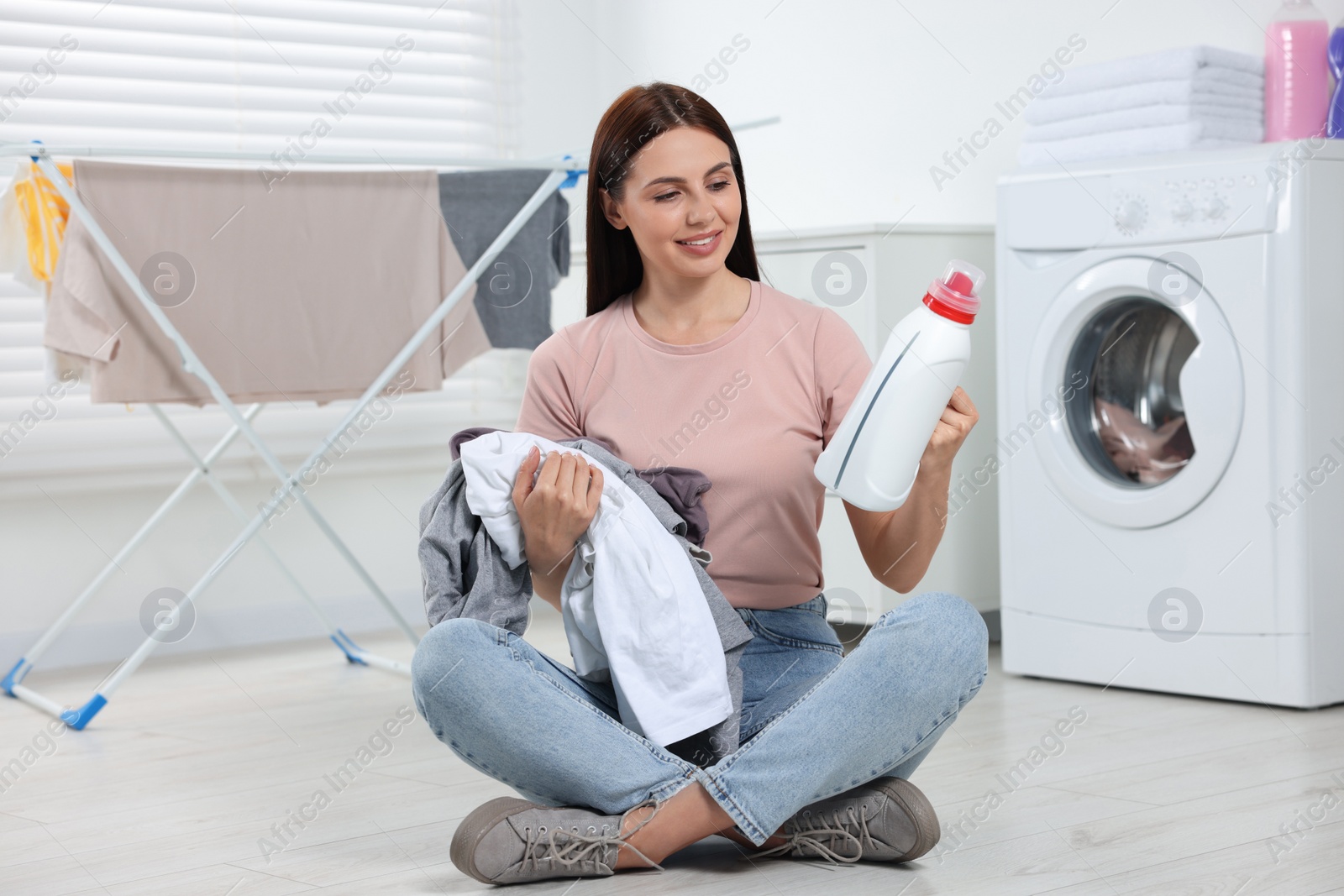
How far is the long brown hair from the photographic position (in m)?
1.50

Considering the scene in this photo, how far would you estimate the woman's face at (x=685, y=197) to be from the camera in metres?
1.49

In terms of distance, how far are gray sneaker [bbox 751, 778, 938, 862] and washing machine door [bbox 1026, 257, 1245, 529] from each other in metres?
1.04

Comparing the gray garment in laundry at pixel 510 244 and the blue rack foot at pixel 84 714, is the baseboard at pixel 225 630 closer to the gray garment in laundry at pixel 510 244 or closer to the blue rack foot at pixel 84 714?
the blue rack foot at pixel 84 714

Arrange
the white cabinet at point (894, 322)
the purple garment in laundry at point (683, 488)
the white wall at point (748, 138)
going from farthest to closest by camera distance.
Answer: the white wall at point (748, 138)
the white cabinet at point (894, 322)
the purple garment in laundry at point (683, 488)

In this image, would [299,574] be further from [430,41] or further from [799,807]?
[799,807]

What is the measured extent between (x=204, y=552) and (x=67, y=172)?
1.02 m

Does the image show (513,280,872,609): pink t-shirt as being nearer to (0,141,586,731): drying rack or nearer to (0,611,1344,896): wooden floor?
(0,611,1344,896): wooden floor

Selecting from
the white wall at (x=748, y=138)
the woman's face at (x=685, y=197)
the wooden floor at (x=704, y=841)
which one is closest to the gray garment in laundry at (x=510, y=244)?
the white wall at (x=748, y=138)

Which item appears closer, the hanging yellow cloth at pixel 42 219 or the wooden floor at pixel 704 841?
the wooden floor at pixel 704 841

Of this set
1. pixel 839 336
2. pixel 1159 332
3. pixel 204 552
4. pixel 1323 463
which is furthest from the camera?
pixel 204 552

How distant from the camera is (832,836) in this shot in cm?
140

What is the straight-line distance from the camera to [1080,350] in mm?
2385

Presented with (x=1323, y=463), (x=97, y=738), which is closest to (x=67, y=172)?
(x=97, y=738)

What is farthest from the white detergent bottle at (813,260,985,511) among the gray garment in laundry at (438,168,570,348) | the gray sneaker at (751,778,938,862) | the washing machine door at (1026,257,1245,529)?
the gray garment in laundry at (438,168,570,348)
